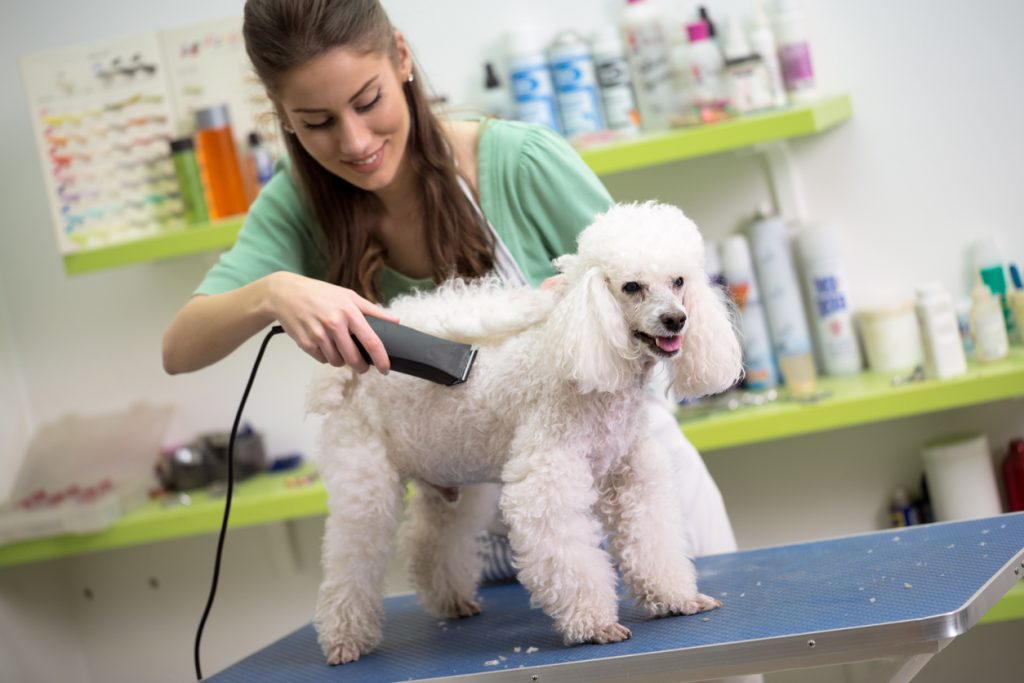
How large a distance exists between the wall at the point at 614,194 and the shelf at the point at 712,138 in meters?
0.23

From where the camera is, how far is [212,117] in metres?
2.26

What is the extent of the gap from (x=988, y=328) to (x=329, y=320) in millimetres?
1409

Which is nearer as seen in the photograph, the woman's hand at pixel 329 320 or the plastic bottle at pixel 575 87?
the woman's hand at pixel 329 320

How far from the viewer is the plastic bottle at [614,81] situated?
→ 2189 mm

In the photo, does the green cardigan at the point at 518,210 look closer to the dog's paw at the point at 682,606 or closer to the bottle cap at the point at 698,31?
the dog's paw at the point at 682,606

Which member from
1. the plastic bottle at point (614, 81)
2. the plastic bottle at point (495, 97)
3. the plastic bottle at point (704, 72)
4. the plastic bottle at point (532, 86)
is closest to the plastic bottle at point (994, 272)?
the plastic bottle at point (704, 72)

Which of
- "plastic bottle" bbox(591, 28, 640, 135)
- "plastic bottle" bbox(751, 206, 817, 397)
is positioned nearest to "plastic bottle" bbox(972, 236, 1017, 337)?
"plastic bottle" bbox(751, 206, 817, 397)

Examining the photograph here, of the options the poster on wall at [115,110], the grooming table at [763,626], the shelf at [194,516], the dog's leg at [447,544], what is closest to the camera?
the grooming table at [763,626]

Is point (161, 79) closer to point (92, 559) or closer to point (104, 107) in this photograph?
point (104, 107)

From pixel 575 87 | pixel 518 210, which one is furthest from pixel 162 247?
pixel 518 210

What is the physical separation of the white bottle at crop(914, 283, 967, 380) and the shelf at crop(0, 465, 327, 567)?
3.90 ft

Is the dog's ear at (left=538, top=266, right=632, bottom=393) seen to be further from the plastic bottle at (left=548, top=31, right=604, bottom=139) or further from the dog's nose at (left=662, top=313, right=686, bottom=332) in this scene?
the plastic bottle at (left=548, top=31, right=604, bottom=139)

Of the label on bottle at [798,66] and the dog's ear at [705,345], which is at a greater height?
the label on bottle at [798,66]

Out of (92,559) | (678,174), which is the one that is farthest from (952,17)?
(92,559)
